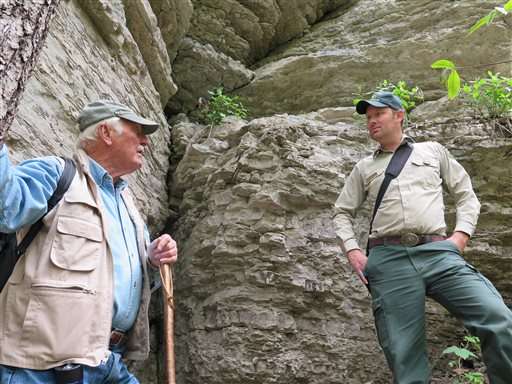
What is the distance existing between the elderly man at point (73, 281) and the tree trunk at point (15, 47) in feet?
1.12

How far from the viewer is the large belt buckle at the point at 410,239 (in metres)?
3.60

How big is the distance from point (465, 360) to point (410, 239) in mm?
1904

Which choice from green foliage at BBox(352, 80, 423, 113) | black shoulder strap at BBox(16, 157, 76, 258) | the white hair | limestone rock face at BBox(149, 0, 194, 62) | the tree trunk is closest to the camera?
the tree trunk

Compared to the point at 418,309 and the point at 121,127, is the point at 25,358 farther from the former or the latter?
the point at 418,309

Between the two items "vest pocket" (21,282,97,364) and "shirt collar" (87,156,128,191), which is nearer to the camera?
"vest pocket" (21,282,97,364)

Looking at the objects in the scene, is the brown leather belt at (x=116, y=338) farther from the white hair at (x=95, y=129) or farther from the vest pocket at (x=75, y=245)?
the white hair at (x=95, y=129)

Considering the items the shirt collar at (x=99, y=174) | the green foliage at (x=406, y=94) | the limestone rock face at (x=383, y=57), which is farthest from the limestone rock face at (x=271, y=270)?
the shirt collar at (x=99, y=174)

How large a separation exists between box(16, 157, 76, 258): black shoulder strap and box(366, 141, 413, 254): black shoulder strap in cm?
240

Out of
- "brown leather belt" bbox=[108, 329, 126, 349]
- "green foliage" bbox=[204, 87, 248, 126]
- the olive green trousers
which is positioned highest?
"green foliage" bbox=[204, 87, 248, 126]

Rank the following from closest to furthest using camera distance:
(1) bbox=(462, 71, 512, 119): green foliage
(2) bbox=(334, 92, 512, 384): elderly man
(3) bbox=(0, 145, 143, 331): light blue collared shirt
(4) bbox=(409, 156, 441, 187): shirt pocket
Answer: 1. (3) bbox=(0, 145, 143, 331): light blue collared shirt
2. (2) bbox=(334, 92, 512, 384): elderly man
3. (4) bbox=(409, 156, 441, 187): shirt pocket
4. (1) bbox=(462, 71, 512, 119): green foliage

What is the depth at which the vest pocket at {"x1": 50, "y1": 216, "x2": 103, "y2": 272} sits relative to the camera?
7.73 feet

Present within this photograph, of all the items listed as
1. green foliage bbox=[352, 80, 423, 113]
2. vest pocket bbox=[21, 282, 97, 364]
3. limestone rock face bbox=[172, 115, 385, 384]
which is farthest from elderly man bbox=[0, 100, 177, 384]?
green foliage bbox=[352, 80, 423, 113]

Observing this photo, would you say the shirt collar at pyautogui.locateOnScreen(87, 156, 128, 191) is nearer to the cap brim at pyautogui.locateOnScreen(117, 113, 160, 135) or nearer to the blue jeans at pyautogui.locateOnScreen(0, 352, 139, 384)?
the cap brim at pyautogui.locateOnScreen(117, 113, 160, 135)

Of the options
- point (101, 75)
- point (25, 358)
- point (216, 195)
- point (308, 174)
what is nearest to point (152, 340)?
point (216, 195)
